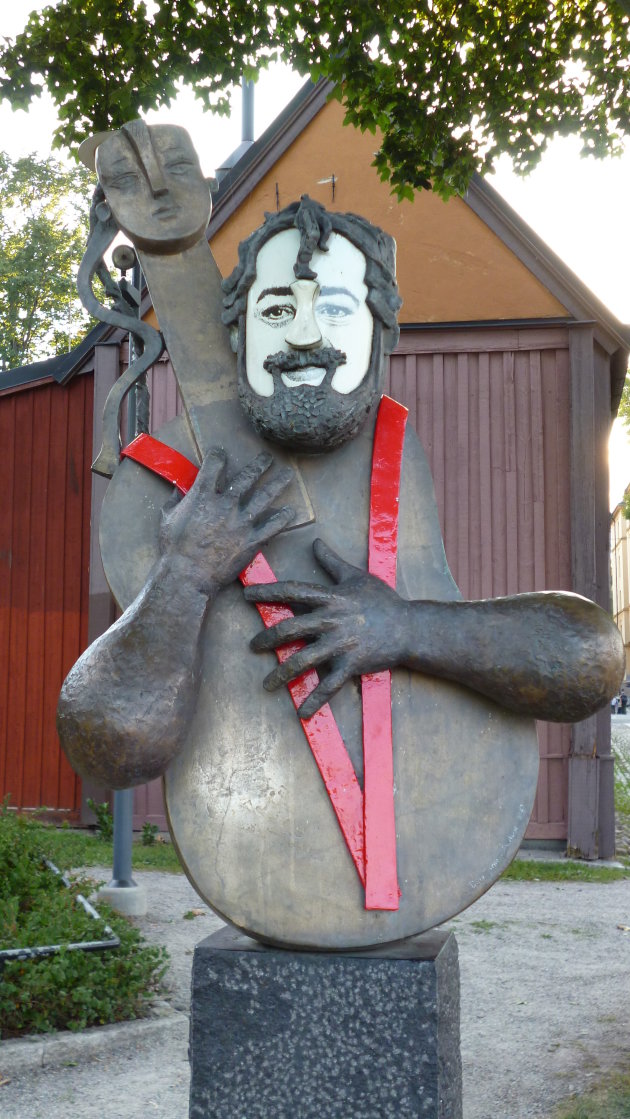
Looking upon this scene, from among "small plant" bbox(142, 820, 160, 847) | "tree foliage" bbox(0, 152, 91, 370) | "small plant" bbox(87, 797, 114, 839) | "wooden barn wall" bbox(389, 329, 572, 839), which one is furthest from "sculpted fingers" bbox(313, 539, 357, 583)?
"tree foliage" bbox(0, 152, 91, 370)

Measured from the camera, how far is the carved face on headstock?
2.38m

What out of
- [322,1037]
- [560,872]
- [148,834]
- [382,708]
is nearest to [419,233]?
[560,872]

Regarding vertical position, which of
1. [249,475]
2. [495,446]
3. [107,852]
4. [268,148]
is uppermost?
[268,148]

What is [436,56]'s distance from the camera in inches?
213

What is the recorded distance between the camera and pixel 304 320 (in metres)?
2.16

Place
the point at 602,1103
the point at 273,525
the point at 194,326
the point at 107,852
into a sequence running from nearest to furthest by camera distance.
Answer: the point at 273,525 → the point at 194,326 → the point at 602,1103 → the point at 107,852

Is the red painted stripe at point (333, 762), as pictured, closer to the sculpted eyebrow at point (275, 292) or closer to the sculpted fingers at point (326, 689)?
the sculpted fingers at point (326, 689)

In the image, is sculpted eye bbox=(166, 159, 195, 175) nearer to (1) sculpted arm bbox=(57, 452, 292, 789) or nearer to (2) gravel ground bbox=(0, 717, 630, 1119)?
(1) sculpted arm bbox=(57, 452, 292, 789)

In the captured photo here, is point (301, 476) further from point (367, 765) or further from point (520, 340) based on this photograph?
point (520, 340)

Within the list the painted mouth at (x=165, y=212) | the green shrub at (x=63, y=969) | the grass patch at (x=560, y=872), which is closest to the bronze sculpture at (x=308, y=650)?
the painted mouth at (x=165, y=212)

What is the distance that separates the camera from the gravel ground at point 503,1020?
3.55 metres

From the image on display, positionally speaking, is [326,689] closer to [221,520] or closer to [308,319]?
[221,520]

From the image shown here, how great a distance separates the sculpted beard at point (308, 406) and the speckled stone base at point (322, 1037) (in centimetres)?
107

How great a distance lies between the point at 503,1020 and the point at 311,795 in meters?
2.97
